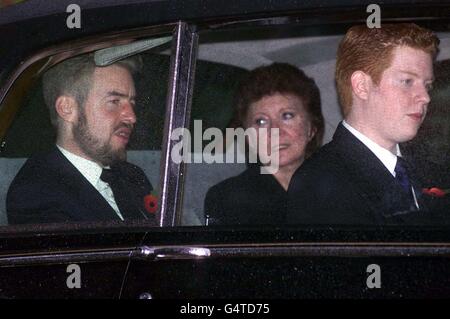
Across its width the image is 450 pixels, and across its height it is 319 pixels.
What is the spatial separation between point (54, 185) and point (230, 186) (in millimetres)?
544

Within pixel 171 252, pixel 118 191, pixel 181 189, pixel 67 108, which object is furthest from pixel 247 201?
pixel 67 108

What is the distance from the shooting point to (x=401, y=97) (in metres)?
3.22

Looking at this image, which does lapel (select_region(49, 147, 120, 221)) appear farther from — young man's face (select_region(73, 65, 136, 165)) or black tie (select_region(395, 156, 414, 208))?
black tie (select_region(395, 156, 414, 208))

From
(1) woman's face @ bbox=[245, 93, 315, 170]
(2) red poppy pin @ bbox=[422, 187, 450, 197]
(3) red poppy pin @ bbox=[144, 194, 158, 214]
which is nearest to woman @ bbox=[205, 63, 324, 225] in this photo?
(1) woman's face @ bbox=[245, 93, 315, 170]

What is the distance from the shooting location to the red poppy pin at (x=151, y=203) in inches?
132

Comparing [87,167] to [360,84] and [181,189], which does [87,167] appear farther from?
[360,84]

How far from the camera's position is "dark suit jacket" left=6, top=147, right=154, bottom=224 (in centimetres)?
345

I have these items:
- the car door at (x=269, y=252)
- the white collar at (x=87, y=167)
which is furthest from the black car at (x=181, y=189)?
the white collar at (x=87, y=167)

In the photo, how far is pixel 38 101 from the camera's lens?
3596 millimetres

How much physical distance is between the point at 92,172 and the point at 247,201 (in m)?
0.51

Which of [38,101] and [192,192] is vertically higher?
[38,101]

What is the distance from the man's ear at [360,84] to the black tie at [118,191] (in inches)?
29.9
